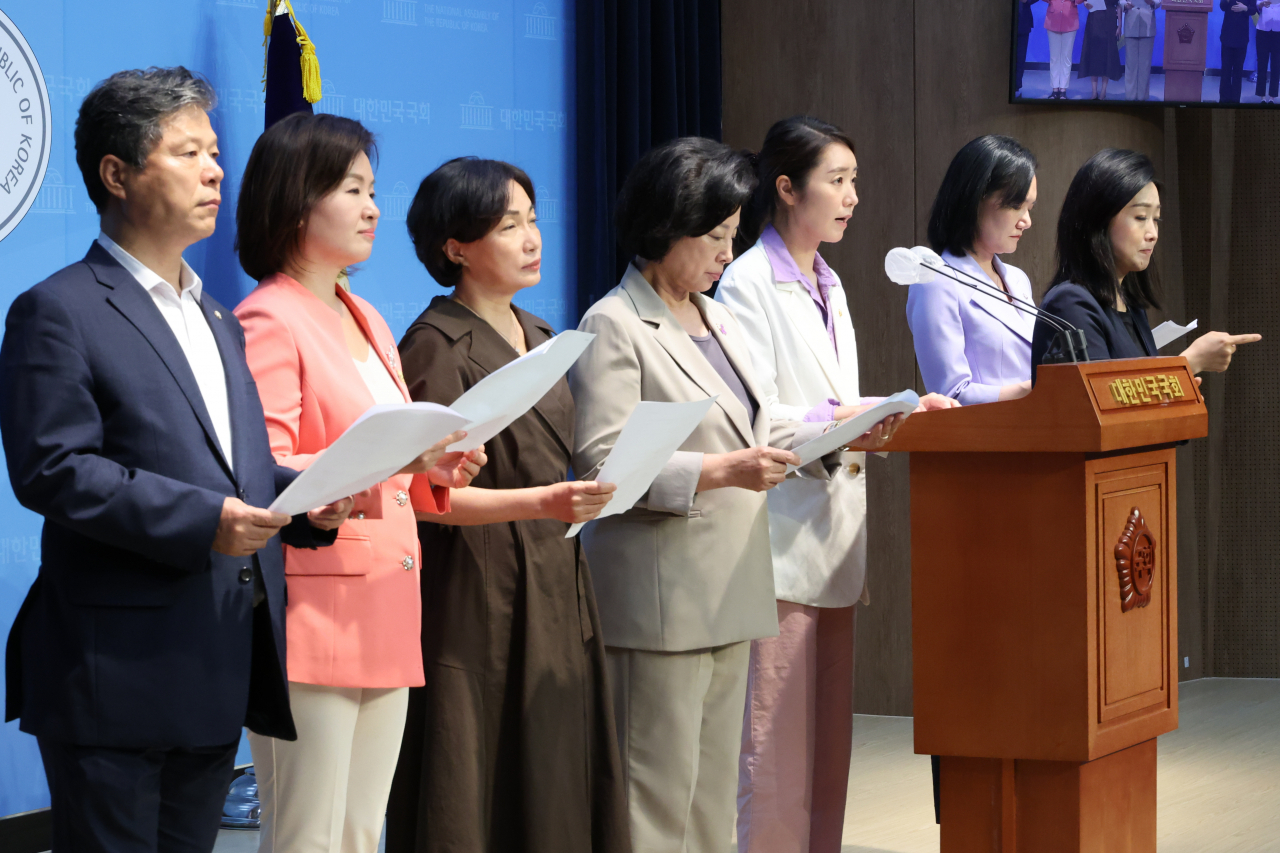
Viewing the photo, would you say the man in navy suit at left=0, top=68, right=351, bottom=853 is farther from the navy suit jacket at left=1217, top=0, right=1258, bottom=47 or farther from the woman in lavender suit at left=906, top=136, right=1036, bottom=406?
the navy suit jacket at left=1217, top=0, right=1258, bottom=47

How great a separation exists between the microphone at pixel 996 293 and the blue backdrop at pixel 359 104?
2.05m

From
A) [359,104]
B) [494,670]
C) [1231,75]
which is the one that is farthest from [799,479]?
[1231,75]

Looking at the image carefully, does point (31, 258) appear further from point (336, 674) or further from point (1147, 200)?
point (1147, 200)

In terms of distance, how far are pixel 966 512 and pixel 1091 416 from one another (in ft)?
0.92

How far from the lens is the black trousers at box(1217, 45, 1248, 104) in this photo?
4.88m

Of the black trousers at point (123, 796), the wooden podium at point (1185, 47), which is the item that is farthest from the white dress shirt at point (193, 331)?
the wooden podium at point (1185, 47)

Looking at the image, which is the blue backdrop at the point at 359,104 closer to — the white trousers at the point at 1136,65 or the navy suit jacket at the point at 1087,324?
the white trousers at the point at 1136,65

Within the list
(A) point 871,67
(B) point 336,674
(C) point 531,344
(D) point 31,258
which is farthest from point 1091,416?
(A) point 871,67

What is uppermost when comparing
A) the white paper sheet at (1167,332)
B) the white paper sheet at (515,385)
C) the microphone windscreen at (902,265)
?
the microphone windscreen at (902,265)

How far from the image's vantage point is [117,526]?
154cm

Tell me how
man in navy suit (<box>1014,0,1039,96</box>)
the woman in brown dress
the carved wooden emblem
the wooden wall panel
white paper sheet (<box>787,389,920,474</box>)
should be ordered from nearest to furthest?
the woman in brown dress
white paper sheet (<box>787,389,920,474</box>)
the carved wooden emblem
man in navy suit (<box>1014,0,1039,96</box>)
the wooden wall panel

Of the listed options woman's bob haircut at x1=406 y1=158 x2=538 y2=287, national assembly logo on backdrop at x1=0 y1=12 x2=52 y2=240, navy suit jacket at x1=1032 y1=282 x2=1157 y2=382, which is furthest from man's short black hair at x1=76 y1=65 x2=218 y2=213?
national assembly logo on backdrop at x1=0 y1=12 x2=52 y2=240

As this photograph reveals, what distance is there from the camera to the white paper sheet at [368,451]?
4.88 ft

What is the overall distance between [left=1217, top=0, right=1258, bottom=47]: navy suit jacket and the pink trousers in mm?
3089
